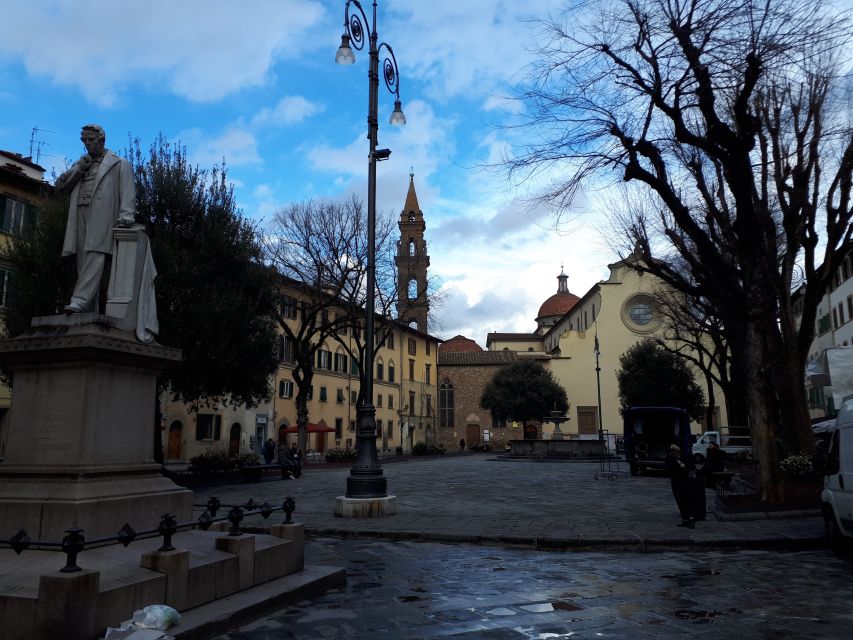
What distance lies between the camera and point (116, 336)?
233 inches

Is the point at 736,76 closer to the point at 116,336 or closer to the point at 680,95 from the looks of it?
the point at 680,95

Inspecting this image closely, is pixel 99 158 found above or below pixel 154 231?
below

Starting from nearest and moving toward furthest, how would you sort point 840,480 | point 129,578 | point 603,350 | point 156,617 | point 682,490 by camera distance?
1. point 156,617
2. point 129,578
3. point 840,480
4. point 682,490
5. point 603,350

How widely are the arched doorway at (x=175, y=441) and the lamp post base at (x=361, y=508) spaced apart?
23.4 meters

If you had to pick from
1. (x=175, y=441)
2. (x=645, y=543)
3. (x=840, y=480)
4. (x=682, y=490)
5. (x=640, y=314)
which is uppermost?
(x=640, y=314)

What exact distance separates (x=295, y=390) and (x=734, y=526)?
35372 mm

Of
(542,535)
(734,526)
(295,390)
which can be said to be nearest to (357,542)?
(542,535)

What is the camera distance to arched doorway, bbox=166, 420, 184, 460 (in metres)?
33.1

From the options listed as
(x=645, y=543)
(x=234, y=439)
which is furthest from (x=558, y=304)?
(x=645, y=543)

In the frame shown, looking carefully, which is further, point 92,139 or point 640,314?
point 640,314

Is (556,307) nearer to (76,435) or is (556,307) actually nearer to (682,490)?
(682,490)

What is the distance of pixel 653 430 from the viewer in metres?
26.8

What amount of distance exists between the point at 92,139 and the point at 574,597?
640cm

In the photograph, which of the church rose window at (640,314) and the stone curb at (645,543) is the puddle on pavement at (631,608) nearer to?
the stone curb at (645,543)
